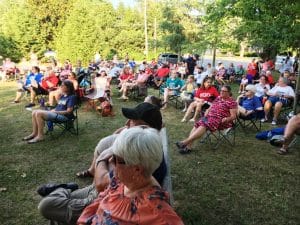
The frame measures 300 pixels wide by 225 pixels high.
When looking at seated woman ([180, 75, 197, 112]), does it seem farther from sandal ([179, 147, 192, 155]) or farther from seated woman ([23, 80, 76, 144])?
seated woman ([23, 80, 76, 144])

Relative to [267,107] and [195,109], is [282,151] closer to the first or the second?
[267,107]

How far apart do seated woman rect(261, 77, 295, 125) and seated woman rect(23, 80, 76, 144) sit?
425cm

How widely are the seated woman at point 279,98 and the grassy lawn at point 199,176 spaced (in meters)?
1.11

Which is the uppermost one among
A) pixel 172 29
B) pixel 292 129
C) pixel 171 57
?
pixel 172 29

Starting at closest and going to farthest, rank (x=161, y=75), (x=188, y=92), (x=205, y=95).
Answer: (x=205, y=95) → (x=188, y=92) → (x=161, y=75)

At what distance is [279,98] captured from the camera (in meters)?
7.38

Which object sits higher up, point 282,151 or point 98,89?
point 98,89

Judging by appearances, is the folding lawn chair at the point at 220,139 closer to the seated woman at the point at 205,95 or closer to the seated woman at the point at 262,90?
the seated woman at the point at 205,95

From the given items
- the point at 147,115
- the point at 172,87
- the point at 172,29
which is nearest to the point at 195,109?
the point at 172,87

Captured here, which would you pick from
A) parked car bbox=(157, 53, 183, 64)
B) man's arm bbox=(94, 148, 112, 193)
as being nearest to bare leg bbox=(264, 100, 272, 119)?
man's arm bbox=(94, 148, 112, 193)

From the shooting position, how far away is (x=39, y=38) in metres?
28.3

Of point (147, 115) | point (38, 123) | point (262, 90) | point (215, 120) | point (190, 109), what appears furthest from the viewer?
point (262, 90)

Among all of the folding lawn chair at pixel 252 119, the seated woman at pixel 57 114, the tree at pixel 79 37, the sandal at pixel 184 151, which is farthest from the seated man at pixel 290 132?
the tree at pixel 79 37

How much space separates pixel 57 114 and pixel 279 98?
15.7 feet
